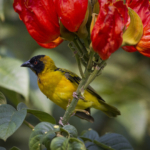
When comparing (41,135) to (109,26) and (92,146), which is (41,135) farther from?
(109,26)

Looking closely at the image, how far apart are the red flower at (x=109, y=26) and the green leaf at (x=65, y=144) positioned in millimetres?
400

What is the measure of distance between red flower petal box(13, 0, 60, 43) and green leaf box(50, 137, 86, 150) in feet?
1.60

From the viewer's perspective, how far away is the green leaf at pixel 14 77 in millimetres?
1559

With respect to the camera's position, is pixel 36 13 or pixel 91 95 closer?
pixel 36 13

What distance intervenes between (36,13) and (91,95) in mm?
1820

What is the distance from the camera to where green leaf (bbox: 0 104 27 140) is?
1.06m

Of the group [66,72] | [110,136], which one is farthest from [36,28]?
[66,72]

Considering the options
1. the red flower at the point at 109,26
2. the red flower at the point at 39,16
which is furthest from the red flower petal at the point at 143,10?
the red flower at the point at 39,16

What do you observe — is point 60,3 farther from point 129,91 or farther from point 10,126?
point 129,91

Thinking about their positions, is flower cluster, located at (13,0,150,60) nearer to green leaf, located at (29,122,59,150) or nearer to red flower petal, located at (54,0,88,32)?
red flower petal, located at (54,0,88,32)

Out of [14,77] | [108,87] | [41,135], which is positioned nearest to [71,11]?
[41,135]

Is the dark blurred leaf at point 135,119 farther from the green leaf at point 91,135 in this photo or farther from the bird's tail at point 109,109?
the green leaf at point 91,135

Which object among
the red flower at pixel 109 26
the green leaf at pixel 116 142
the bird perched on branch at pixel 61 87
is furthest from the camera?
the bird perched on branch at pixel 61 87

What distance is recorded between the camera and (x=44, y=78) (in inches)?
101
